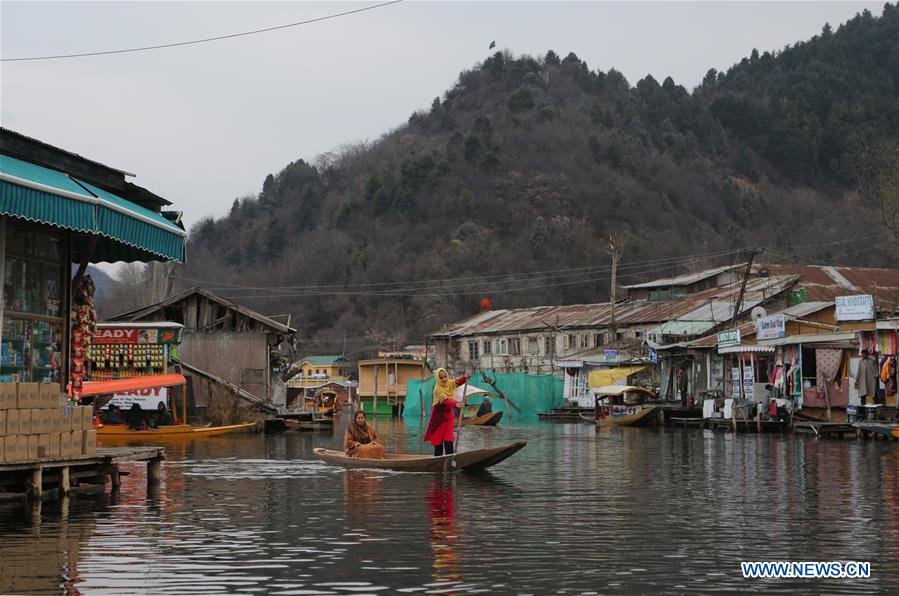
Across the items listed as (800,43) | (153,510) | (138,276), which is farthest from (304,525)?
(800,43)

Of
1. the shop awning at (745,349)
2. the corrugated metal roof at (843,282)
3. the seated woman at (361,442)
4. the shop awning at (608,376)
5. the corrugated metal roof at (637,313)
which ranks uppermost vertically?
the corrugated metal roof at (843,282)

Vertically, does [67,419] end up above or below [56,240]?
below

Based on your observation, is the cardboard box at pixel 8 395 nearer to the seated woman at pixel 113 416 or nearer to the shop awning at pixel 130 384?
the shop awning at pixel 130 384

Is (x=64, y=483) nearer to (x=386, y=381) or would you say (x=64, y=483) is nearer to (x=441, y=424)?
(x=441, y=424)

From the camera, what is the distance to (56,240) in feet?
58.9

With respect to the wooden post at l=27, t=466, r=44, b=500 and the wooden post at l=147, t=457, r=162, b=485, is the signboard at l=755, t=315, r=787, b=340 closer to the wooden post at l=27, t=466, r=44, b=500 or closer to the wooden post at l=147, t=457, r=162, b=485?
the wooden post at l=147, t=457, r=162, b=485

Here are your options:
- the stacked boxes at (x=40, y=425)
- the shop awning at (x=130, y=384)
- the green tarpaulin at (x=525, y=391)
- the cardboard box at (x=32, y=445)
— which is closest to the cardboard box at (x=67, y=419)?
the stacked boxes at (x=40, y=425)

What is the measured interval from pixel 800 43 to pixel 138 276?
115448mm

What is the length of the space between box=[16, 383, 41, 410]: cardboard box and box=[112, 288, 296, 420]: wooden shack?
107 ft

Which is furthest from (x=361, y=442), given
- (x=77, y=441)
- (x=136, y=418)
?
(x=136, y=418)

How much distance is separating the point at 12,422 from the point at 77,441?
1820 mm

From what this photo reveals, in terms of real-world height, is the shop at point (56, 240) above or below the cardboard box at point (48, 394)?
above

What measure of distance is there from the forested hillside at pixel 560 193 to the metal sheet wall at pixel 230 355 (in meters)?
55.6

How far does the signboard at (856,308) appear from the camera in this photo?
120 ft
